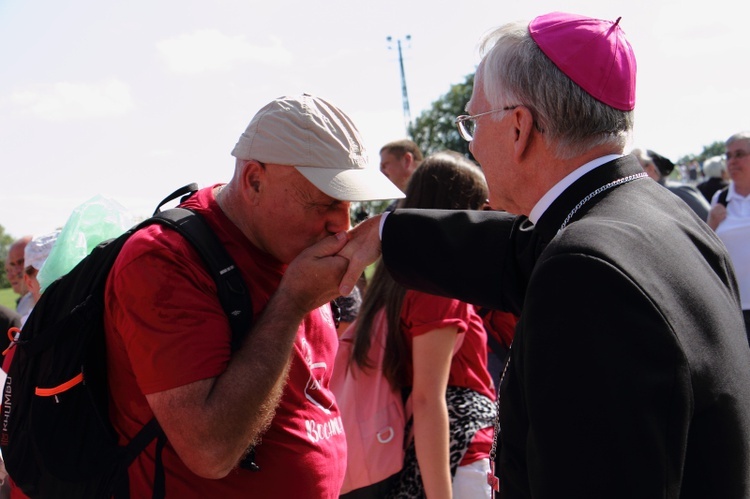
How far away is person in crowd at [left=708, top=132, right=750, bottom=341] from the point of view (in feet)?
16.2

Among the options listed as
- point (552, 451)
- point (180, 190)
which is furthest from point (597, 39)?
point (180, 190)

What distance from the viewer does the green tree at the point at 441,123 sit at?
4518 cm

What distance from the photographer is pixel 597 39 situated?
5.72 ft

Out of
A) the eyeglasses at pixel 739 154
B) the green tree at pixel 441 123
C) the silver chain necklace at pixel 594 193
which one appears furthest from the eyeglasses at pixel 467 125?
the green tree at pixel 441 123

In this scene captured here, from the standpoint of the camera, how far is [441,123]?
4791cm

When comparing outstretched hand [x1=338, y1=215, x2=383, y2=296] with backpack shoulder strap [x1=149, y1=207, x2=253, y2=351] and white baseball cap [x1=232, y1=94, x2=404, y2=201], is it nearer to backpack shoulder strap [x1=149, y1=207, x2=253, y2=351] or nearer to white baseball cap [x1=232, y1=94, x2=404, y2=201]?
white baseball cap [x1=232, y1=94, x2=404, y2=201]

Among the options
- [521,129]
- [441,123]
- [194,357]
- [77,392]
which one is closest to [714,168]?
[521,129]

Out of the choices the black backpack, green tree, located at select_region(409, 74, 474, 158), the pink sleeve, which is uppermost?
the black backpack

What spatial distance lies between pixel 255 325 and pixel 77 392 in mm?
515

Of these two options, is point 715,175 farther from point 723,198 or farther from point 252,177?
point 252,177

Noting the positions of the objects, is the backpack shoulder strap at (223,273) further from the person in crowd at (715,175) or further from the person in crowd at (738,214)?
the person in crowd at (715,175)

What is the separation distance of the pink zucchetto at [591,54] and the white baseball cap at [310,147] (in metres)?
0.68

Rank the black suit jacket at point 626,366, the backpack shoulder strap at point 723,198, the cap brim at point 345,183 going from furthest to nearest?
the backpack shoulder strap at point 723,198, the cap brim at point 345,183, the black suit jacket at point 626,366

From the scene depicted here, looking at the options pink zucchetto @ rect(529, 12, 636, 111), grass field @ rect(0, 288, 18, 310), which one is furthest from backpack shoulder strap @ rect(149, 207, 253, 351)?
grass field @ rect(0, 288, 18, 310)
